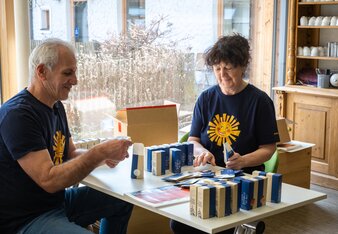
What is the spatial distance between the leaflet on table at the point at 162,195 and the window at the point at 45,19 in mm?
1962

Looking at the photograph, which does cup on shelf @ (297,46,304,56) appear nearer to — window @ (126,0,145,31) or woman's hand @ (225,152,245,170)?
window @ (126,0,145,31)

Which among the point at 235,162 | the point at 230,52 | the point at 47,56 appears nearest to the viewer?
the point at 47,56

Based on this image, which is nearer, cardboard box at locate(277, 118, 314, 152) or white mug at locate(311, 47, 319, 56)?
cardboard box at locate(277, 118, 314, 152)

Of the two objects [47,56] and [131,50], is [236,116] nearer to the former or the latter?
[47,56]

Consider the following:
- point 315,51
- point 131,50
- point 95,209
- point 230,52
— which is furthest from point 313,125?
point 95,209

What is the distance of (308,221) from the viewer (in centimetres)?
392

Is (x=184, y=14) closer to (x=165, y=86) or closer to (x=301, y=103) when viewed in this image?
(x=165, y=86)

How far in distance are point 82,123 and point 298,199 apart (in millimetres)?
2285

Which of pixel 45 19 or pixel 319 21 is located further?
pixel 319 21

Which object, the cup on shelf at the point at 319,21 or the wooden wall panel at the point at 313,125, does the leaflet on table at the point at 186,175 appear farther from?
the cup on shelf at the point at 319,21

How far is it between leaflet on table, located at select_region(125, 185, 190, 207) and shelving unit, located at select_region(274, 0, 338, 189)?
2614 millimetres

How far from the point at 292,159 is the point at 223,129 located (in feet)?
5.24

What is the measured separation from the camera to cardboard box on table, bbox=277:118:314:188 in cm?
421

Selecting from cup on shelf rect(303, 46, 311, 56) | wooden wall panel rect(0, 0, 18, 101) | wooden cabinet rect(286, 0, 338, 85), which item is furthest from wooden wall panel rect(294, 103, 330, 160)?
wooden wall panel rect(0, 0, 18, 101)
